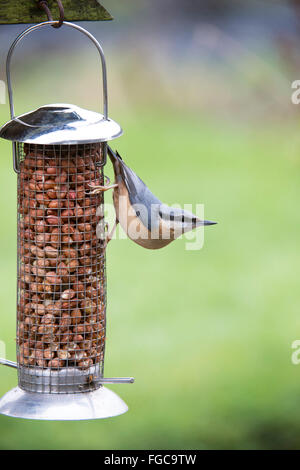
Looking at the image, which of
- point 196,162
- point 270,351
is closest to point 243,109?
point 196,162

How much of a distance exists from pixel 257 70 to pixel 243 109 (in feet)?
1.54

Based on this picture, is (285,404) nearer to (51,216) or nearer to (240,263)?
(240,263)

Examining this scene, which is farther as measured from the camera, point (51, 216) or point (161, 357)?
point (161, 357)

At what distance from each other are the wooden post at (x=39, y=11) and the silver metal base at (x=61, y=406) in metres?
1.27

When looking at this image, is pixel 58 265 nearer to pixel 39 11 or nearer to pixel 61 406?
pixel 61 406

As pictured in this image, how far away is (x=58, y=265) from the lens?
8.16ft

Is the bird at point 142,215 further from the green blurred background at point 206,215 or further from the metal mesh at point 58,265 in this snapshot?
the green blurred background at point 206,215

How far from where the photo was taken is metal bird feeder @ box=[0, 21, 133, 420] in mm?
2418

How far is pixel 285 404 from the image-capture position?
5363mm

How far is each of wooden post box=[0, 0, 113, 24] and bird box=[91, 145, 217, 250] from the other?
55 cm

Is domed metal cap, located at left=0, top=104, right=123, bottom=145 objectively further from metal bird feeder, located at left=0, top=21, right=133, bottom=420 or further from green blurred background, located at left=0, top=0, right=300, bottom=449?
green blurred background, located at left=0, top=0, right=300, bottom=449

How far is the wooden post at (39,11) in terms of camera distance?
2.45 m
